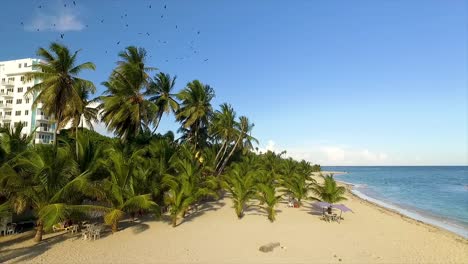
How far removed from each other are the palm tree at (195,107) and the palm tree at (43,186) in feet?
55.6

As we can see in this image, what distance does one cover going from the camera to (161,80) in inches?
1078

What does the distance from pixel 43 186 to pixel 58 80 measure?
925 centimetres

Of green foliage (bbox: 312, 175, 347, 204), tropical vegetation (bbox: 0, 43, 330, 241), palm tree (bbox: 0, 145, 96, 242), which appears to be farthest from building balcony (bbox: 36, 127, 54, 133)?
green foliage (bbox: 312, 175, 347, 204)

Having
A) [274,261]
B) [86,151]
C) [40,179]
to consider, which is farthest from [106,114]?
[274,261]

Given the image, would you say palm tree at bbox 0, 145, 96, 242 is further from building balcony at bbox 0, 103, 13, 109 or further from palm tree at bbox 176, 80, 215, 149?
building balcony at bbox 0, 103, 13, 109

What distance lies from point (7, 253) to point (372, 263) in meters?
12.0

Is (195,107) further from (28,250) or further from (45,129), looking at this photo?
(45,129)

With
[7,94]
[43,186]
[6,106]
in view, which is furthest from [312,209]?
[7,94]

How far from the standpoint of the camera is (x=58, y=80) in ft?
58.0

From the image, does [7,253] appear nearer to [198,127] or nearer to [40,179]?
[40,179]

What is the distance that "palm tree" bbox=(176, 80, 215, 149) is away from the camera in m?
28.6

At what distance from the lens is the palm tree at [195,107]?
93.9 feet

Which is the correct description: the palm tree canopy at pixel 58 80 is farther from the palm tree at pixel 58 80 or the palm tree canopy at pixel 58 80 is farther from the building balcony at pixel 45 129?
the building balcony at pixel 45 129

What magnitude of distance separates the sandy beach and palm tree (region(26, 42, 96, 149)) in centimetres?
861
